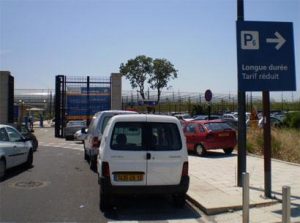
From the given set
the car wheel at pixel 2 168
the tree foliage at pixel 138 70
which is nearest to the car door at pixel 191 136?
the car wheel at pixel 2 168

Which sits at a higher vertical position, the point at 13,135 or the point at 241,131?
the point at 241,131

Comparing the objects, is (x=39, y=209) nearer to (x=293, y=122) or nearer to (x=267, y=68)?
(x=267, y=68)

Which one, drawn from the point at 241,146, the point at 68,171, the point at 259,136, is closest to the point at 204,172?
the point at 241,146

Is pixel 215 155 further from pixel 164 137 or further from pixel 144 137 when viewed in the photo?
pixel 144 137

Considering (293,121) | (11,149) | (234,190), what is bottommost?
(234,190)

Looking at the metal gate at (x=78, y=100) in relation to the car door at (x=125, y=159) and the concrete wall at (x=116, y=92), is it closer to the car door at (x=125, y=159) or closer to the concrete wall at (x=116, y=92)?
the concrete wall at (x=116, y=92)

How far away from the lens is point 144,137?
8.88m

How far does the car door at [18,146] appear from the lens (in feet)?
44.4

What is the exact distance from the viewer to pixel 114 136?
8.81 meters

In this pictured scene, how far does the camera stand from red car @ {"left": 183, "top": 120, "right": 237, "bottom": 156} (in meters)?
18.4

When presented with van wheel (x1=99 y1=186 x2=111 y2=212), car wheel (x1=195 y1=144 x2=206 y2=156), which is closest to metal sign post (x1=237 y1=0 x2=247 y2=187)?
van wheel (x1=99 y1=186 x2=111 y2=212)

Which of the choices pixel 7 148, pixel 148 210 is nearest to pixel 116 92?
pixel 7 148

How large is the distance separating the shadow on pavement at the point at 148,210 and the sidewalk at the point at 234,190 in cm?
42

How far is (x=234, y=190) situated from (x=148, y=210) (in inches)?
95.5
